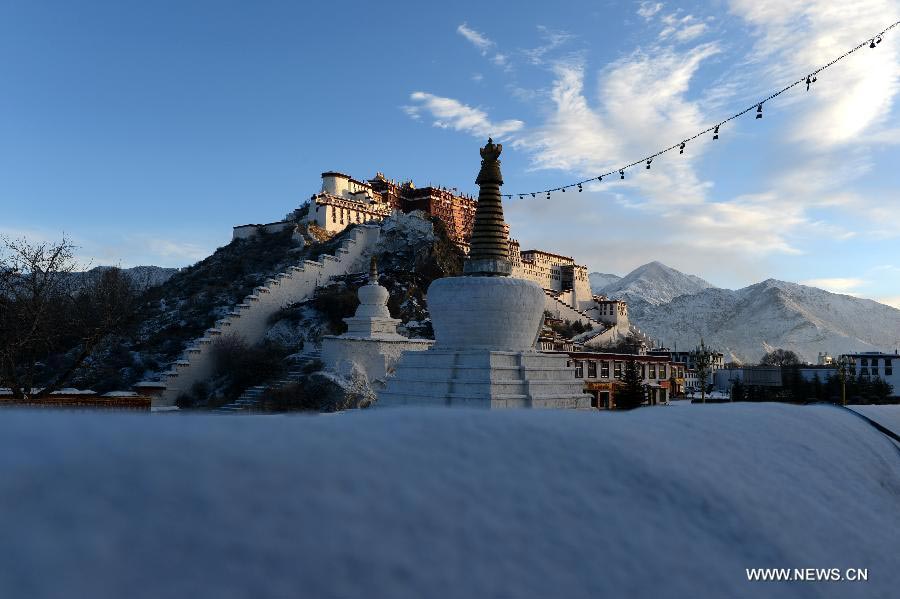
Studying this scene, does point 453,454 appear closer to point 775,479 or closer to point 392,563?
point 392,563

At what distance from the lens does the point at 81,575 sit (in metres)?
1.72

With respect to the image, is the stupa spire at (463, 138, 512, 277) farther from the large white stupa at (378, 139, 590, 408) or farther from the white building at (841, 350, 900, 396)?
the white building at (841, 350, 900, 396)

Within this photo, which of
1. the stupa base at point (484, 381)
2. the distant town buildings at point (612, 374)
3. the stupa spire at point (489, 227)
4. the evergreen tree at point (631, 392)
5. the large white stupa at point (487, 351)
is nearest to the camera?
the stupa base at point (484, 381)

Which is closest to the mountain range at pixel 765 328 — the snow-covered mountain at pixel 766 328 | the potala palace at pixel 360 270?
the snow-covered mountain at pixel 766 328

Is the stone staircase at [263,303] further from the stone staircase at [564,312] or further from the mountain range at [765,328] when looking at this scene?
the mountain range at [765,328]

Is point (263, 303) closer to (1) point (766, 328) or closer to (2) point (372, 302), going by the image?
(2) point (372, 302)

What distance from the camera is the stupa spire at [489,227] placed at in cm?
2191

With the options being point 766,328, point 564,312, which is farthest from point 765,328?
point 564,312

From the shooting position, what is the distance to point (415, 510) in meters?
2.29

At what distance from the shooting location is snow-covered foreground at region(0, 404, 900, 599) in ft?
5.98

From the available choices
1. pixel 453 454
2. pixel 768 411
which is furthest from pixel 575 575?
pixel 768 411

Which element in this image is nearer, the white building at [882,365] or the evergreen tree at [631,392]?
the evergreen tree at [631,392]

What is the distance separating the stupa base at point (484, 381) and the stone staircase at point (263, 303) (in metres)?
16.6

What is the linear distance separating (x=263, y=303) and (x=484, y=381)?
100 ft
